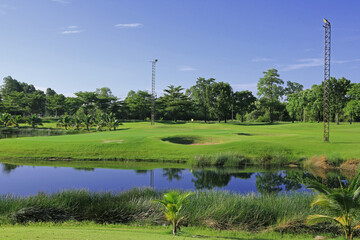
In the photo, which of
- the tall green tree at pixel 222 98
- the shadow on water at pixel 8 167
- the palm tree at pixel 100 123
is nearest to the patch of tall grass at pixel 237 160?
the shadow on water at pixel 8 167

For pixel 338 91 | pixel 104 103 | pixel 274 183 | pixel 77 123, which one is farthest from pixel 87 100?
pixel 274 183

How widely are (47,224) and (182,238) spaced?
17.2ft

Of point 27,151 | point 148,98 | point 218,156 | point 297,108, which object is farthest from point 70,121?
point 297,108

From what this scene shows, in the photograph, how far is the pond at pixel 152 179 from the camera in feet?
63.7

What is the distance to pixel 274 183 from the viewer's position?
21.1m

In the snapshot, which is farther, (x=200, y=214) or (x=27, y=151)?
(x=27, y=151)

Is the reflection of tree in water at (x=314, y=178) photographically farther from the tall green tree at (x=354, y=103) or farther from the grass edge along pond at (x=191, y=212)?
the tall green tree at (x=354, y=103)

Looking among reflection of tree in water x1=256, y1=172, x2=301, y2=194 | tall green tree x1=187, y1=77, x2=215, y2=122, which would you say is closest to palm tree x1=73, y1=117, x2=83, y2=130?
tall green tree x1=187, y1=77, x2=215, y2=122

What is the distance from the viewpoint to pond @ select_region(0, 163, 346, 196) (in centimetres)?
1942

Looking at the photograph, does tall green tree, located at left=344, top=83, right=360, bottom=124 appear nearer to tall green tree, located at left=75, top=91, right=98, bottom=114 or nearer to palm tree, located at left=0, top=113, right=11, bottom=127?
tall green tree, located at left=75, top=91, right=98, bottom=114

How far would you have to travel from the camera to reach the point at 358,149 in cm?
2836

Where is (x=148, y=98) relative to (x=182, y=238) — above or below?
above

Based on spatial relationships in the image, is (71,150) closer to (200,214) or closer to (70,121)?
(200,214)

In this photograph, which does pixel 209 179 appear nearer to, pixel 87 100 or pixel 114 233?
pixel 114 233
